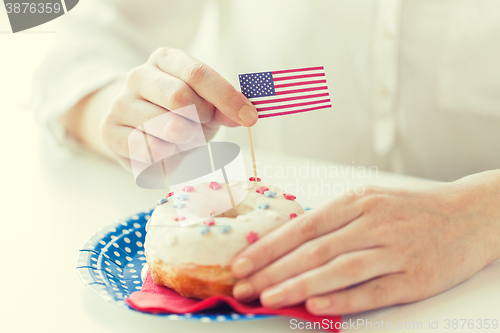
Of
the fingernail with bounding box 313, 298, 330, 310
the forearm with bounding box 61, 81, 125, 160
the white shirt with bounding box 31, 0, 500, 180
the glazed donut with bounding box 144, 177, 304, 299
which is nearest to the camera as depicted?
the fingernail with bounding box 313, 298, 330, 310

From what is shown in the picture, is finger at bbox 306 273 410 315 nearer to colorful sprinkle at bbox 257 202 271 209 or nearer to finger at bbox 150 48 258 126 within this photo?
colorful sprinkle at bbox 257 202 271 209

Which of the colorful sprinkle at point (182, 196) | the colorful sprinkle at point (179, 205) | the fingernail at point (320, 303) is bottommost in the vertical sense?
the fingernail at point (320, 303)

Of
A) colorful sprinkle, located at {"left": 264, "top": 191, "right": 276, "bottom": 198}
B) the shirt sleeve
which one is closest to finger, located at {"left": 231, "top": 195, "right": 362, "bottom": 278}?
colorful sprinkle, located at {"left": 264, "top": 191, "right": 276, "bottom": 198}

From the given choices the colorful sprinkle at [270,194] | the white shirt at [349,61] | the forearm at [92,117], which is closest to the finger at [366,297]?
the colorful sprinkle at [270,194]

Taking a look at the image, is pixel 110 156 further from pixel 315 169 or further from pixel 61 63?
pixel 315 169

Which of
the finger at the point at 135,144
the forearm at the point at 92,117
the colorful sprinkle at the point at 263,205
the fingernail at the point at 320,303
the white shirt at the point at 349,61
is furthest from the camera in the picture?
the forearm at the point at 92,117

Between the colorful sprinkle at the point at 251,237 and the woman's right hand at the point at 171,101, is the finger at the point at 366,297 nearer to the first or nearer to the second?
the colorful sprinkle at the point at 251,237
